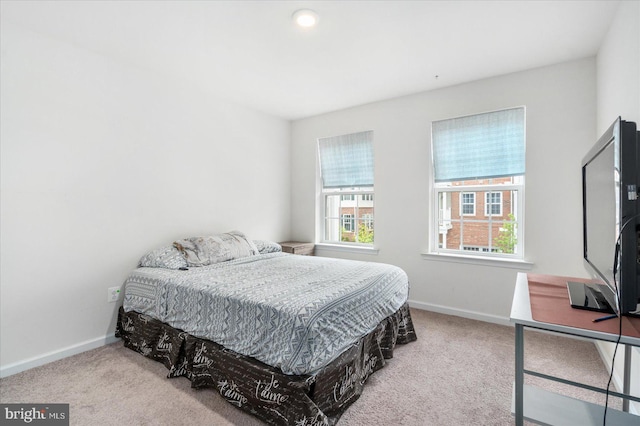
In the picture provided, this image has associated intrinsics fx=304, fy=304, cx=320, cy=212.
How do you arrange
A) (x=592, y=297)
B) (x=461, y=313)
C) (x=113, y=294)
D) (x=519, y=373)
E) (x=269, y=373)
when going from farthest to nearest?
(x=461, y=313) < (x=113, y=294) < (x=269, y=373) < (x=592, y=297) < (x=519, y=373)

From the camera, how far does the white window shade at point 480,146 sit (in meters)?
3.04

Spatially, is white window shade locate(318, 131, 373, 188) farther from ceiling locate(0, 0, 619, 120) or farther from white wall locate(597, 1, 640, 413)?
white wall locate(597, 1, 640, 413)

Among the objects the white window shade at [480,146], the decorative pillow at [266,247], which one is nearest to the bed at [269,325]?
the decorative pillow at [266,247]

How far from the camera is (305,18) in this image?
2102 millimetres

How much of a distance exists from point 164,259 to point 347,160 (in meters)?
2.55

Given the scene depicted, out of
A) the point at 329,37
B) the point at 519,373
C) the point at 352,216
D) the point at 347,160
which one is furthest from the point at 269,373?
the point at 347,160

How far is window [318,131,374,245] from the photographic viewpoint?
4.03 meters

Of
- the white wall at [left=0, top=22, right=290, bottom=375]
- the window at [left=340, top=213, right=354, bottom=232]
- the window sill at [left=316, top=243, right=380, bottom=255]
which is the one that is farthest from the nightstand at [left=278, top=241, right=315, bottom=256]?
the white wall at [left=0, top=22, right=290, bottom=375]

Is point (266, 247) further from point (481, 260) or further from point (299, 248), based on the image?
point (481, 260)

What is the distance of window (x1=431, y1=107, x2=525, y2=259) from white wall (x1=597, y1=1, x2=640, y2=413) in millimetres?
670

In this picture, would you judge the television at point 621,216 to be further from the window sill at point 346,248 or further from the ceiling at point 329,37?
the window sill at point 346,248

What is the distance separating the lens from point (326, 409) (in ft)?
5.33

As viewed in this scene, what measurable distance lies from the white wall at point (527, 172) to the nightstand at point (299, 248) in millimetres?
567

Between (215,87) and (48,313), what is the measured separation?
8.36ft
